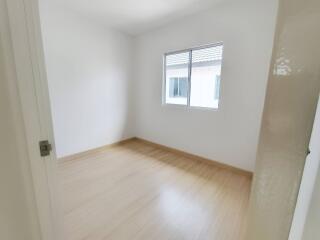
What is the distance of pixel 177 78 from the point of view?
3.19m

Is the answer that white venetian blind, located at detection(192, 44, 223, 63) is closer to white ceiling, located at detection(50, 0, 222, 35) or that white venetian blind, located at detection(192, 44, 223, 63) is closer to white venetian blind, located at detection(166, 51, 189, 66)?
white venetian blind, located at detection(166, 51, 189, 66)

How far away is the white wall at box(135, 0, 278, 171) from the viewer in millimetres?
2139

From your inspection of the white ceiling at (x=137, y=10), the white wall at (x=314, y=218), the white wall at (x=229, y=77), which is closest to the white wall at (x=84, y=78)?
the white ceiling at (x=137, y=10)

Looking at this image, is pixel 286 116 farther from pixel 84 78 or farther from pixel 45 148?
pixel 84 78

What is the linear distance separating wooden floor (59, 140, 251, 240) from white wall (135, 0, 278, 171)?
42cm

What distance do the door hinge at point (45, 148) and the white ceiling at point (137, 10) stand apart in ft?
7.98

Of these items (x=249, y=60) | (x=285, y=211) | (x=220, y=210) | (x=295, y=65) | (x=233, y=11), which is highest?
(x=233, y=11)

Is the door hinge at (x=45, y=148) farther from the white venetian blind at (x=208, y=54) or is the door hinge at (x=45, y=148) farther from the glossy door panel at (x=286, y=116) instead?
the white venetian blind at (x=208, y=54)

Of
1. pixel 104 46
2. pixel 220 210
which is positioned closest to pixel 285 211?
pixel 220 210

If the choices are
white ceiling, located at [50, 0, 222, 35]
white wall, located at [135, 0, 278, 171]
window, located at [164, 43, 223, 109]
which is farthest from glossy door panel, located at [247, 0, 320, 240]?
white ceiling, located at [50, 0, 222, 35]

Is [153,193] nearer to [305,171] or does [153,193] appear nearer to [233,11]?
[305,171]

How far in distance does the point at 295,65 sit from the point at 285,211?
0.41 metres

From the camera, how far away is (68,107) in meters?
2.81

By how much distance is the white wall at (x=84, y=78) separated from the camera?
2.56 m
